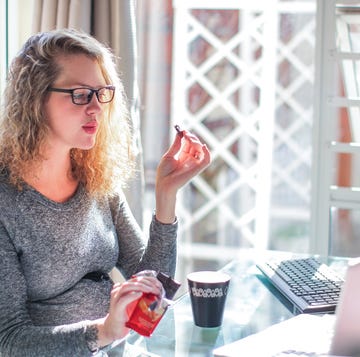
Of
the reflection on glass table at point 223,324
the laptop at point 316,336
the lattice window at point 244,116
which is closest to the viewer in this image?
the laptop at point 316,336

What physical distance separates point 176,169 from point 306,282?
30 centimetres

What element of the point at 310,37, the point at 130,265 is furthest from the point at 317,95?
the point at 310,37

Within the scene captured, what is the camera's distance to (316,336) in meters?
1.02

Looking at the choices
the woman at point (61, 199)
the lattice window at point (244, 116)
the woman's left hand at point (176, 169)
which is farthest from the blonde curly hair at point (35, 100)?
the lattice window at point (244, 116)

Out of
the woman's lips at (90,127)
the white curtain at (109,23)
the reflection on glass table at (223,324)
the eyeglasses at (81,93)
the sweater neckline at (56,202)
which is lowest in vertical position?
the reflection on glass table at (223,324)

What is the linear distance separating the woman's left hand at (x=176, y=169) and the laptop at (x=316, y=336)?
326 mm

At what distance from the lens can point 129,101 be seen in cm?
184

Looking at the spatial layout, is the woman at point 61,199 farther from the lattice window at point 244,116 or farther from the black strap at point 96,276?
the lattice window at point 244,116

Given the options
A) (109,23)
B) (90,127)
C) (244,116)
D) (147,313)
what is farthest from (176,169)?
(244,116)

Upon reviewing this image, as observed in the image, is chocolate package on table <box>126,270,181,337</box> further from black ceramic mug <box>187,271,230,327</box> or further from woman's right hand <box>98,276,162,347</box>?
black ceramic mug <box>187,271,230,327</box>

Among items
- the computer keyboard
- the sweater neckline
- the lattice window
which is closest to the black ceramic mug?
the computer keyboard

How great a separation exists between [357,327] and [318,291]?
1.01 feet

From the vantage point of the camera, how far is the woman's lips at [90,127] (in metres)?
1.20

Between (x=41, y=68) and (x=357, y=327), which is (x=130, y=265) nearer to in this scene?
(x=41, y=68)
